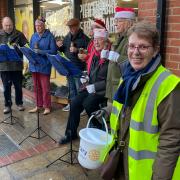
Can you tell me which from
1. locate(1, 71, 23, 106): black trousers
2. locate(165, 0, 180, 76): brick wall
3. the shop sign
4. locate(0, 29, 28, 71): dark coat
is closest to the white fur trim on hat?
locate(165, 0, 180, 76): brick wall

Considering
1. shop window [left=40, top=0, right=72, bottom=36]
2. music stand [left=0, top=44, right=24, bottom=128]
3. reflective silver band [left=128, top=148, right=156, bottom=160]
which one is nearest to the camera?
reflective silver band [left=128, top=148, right=156, bottom=160]

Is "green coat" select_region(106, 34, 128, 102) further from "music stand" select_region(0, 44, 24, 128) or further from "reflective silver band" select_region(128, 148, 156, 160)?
"music stand" select_region(0, 44, 24, 128)

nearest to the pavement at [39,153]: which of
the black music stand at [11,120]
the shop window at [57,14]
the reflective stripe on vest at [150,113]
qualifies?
the black music stand at [11,120]

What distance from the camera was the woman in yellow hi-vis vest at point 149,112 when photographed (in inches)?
69.2

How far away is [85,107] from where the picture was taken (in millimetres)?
4078

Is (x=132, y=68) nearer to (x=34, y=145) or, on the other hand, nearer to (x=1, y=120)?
(x=34, y=145)

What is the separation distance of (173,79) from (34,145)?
3.07m

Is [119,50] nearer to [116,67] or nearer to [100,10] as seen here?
[116,67]

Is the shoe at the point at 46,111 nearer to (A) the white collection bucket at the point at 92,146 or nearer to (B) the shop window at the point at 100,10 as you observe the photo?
(B) the shop window at the point at 100,10

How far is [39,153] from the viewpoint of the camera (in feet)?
13.6

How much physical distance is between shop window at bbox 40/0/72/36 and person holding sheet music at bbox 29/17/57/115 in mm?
1648

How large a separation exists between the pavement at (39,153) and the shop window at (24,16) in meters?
4.14

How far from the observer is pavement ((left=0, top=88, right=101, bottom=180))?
3582 mm

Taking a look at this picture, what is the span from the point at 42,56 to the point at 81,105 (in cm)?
142
